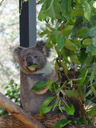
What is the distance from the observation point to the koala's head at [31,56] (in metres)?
2.39

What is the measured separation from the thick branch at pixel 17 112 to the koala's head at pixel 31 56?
783 mm

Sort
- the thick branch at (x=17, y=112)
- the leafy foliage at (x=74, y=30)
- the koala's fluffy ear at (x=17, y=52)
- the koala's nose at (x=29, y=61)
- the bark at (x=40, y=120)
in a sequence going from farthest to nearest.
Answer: the koala's fluffy ear at (x=17, y=52), the koala's nose at (x=29, y=61), the bark at (x=40, y=120), the thick branch at (x=17, y=112), the leafy foliage at (x=74, y=30)

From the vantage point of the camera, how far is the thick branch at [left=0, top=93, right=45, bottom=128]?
59.3 inches

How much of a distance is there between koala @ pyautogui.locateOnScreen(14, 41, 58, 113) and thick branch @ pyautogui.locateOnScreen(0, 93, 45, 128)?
0.69 meters

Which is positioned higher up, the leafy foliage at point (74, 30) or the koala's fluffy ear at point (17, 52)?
the leafy foliage at point (74, 30)

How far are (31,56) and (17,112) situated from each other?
0.94m

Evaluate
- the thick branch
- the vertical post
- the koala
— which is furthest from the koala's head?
the thick branch

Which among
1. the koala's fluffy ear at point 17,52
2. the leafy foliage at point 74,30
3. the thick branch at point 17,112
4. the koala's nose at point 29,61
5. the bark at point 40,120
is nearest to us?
the leafy foliage at point 74,30

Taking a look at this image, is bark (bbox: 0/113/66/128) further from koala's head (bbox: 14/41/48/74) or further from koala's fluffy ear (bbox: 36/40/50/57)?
koala's fluffy ear (bbox: 36/40/50/57)

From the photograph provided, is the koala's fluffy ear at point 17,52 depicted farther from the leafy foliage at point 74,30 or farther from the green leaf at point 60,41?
the green leaf at point 60,41

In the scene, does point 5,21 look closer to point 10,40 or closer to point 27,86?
point 10,40

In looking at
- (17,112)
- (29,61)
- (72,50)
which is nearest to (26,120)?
(17,112)

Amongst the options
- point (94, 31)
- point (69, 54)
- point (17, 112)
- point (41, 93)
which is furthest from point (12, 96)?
point (94, 31)

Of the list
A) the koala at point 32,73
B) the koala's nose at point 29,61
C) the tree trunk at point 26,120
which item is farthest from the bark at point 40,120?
the koala's nose at point 29,61
